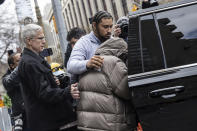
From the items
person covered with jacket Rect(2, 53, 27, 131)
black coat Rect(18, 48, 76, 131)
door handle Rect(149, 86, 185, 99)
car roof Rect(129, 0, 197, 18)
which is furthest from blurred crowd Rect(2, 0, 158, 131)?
person covered with jacket Rect(2, 53, 27, 131)

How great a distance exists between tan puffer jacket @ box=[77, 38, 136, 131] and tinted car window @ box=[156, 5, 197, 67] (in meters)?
0.37

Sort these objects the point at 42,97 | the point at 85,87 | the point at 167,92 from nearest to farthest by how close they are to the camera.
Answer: the point at 167,92, the point at 85,87, the point at 42,97

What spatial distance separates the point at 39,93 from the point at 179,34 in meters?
1.30

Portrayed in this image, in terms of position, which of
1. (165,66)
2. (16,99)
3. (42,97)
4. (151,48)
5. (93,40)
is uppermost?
(93,40)

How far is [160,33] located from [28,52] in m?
1.30

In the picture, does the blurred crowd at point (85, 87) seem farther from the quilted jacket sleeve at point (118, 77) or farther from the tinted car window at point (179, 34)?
the tinted car window at point (179, 34)

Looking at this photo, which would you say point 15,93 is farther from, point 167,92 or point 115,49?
point 167,92

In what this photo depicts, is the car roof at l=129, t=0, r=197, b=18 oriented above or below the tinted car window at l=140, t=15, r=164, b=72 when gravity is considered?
above

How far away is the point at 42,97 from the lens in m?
2.63

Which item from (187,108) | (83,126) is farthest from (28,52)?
(187,108)

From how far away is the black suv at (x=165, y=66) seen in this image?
6.39 feet

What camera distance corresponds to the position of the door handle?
197 cm

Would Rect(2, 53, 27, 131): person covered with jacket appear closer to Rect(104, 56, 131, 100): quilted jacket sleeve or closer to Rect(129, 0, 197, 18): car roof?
Rect(104, 56, 131, 100): quilted jacket sleeve

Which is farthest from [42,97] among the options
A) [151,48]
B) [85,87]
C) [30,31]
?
[151,48]
